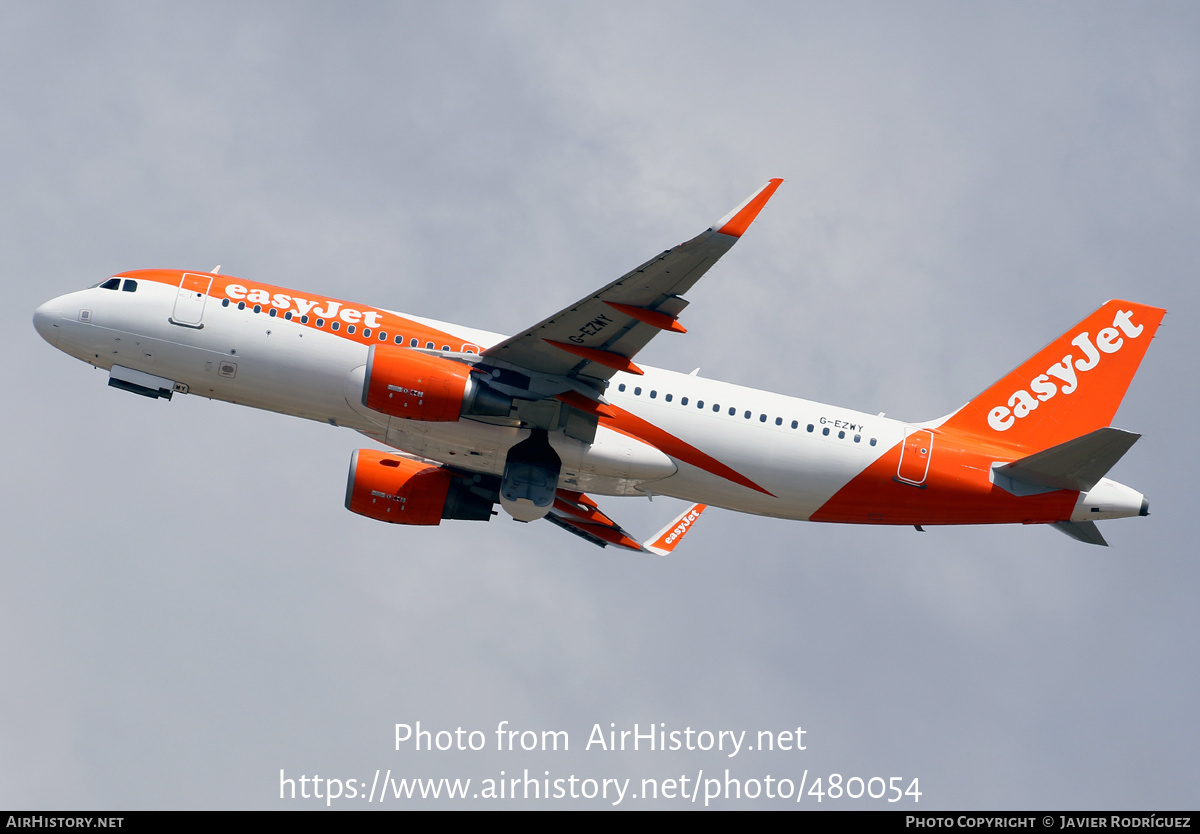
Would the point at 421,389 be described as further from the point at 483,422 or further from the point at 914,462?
the point at 914,462

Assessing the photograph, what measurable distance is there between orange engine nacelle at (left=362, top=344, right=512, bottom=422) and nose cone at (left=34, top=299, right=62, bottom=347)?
31.0ft

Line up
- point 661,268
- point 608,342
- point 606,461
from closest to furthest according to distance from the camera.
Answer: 1. point 661,268
2. point 608,342
3. point 606,461

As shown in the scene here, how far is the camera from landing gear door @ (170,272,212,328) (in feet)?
112

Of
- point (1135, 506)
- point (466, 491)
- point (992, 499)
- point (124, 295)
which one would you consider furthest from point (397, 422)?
point (1135, 506)

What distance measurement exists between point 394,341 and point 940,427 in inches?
652

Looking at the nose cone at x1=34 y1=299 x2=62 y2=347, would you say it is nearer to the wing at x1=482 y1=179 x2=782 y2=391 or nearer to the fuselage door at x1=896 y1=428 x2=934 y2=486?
the wing at x1=482 y1=179 x2=782 y2=391

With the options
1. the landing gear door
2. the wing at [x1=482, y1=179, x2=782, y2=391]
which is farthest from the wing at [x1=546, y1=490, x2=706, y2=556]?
the landing gear door

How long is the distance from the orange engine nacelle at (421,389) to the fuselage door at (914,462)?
39.4ft

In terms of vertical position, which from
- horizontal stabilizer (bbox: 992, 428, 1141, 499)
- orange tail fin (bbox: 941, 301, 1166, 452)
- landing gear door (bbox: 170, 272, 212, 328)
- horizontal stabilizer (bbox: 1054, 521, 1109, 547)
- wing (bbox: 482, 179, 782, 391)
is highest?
orange tail fin (bbox: 941, 301, 1166, 452)

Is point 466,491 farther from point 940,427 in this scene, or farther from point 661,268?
point 940,427

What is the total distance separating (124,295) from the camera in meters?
34.8

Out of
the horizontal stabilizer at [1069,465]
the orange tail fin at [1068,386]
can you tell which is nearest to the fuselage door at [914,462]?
the orange tail fin at [1068,386]

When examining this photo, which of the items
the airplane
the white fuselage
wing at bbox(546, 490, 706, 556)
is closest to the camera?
the airplane

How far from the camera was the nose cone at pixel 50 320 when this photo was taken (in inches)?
1368
